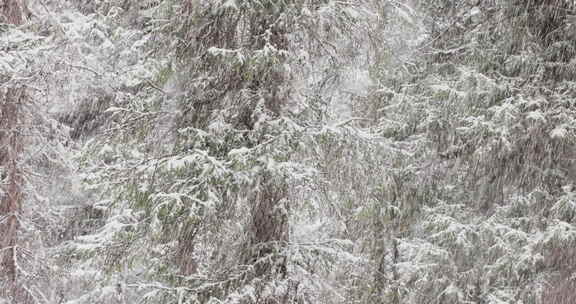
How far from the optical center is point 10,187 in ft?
25.7

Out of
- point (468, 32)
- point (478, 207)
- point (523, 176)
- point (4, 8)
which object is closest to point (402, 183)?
point (478, 207)

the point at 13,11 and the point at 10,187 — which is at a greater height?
the point at 13,11

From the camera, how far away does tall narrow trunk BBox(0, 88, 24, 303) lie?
7.54m

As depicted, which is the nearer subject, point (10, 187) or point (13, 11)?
point (13, 11)

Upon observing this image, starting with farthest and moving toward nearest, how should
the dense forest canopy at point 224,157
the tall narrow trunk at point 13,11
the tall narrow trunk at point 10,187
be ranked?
the tall narrow trunk at point 10,187, the tall narrow trunk at point 13,11, the dense forest canopy at point 224,157

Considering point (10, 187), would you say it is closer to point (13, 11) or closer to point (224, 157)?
point (13, 11)

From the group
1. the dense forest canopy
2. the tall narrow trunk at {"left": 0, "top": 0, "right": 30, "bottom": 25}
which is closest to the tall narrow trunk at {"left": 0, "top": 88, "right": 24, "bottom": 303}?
the dense forest canopy

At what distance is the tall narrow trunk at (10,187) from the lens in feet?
24.7

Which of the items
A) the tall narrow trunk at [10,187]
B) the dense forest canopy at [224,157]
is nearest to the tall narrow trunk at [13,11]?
the dense forest canopy at [224,157]

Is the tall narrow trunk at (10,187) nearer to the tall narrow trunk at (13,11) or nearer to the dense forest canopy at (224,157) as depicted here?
the dense forest canopy at (224,157)

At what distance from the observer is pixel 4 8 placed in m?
7.47

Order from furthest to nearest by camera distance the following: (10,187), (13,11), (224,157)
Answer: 1. (10,187)
2. (13,11)
3. (224,157)

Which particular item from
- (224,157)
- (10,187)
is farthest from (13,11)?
(224,157)

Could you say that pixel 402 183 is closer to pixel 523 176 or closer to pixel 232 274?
pixel 523 176
